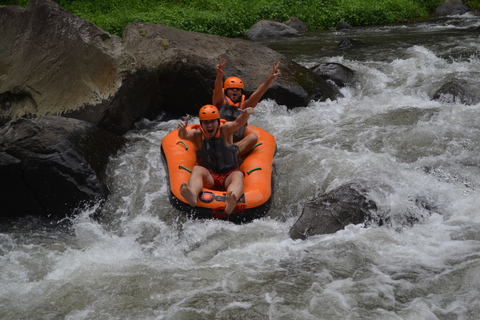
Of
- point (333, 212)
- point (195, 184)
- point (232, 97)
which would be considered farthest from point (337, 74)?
point (195, 184)

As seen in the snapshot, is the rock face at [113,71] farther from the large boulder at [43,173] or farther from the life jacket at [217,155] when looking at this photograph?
the life jacket at [217,155]

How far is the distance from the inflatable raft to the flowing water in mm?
131

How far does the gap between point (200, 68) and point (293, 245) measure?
393 centimetres

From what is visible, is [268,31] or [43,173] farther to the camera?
[268,31]

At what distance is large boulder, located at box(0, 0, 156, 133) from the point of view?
21.8 feet

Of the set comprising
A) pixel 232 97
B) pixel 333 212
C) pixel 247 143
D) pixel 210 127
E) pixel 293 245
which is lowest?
pixel 293 245

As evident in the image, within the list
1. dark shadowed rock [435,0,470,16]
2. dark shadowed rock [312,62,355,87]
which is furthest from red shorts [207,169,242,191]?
dark shadowed rock [435,0,470,16]

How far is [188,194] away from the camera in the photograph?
4527mm

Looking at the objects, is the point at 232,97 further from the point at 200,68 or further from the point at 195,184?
the point at 195,184

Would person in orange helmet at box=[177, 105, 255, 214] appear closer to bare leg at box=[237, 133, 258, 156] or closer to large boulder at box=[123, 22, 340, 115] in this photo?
bare leg at box=[237, 133, 258, 156]

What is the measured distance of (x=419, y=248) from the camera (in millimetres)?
4102

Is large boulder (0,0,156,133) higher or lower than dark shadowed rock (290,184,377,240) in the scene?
higher

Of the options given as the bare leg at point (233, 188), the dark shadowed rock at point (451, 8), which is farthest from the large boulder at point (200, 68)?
the dark shadowed rock at point (451, 8)

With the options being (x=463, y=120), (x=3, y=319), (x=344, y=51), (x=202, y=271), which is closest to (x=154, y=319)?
(x=202, y=271)
